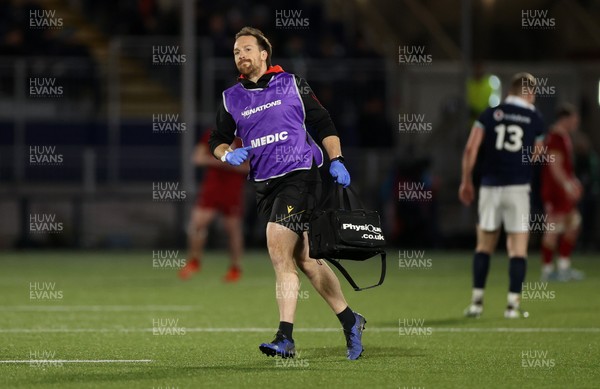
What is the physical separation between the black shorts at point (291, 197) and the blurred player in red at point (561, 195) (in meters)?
8.68

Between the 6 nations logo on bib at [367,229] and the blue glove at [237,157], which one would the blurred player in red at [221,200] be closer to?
the blue glove at [237,157]

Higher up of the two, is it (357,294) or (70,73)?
(70,73)

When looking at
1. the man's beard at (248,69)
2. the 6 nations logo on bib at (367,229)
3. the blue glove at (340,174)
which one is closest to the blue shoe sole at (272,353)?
the 6 nations logo on bib at (367,229)

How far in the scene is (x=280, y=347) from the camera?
31.0 ft

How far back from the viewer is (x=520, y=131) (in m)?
13.4

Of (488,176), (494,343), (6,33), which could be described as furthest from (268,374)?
(6,33)

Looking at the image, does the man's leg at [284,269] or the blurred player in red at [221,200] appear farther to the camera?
the blurred player in red at [221,200]

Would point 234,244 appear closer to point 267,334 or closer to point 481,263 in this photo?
point 481,263

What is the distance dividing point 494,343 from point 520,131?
3119mm

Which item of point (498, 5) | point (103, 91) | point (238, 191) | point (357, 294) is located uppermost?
point (498, 5)

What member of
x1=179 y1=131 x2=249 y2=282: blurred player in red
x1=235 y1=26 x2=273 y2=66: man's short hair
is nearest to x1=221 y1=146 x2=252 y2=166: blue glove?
x1=235 y1=26 x2=273 y2=66: man's short hair

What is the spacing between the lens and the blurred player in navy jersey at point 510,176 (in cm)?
1333

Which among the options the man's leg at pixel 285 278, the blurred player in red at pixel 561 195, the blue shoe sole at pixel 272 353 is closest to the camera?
the blue shoe sole at pixel 272 353

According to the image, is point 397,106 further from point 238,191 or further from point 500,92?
point 238,191
